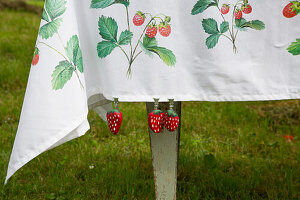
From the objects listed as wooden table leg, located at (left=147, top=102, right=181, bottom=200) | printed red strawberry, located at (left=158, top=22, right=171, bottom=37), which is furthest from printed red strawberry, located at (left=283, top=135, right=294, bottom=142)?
printed red strawberry, located at (left=158, top=22, right=171, bottom=37)

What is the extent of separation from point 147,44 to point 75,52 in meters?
0.20

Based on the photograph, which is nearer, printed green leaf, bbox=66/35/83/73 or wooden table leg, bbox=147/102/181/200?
printed green leaf, bbox=66/35/83/73

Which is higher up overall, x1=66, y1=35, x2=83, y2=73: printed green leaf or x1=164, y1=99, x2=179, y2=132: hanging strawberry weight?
x1=66, y1=35, x2=83, y2=73: printed green leaf

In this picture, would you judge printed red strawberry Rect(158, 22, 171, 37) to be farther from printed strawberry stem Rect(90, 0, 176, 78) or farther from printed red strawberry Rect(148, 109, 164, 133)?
printed red strawberry Rect(148, 109, 164, 133)

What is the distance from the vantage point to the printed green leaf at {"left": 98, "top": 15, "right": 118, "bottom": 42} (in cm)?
98

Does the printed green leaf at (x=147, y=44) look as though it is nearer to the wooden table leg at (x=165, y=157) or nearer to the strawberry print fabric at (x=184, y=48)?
the strawberry print fabric at (x=184, y=48)

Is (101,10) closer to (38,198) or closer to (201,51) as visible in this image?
(201,51)

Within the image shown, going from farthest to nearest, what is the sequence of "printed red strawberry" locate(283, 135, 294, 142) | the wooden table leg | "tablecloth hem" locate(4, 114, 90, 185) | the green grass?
"printed red strawberry" locate(283, 135, 294, 142), the green grass, the wooden table leg, "tablecloth hem" locate(4, 114, 90, 185)

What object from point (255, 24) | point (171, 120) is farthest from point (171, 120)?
point (255, 24)

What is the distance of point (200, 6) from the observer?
0.96m

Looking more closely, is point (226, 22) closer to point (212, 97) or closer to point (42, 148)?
point (212, 97)

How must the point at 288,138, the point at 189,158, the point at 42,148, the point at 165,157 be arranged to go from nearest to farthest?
the point at 42,148 → the point at 165,157 → the point at 189,158 → the point at 288,138

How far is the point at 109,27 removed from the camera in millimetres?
979

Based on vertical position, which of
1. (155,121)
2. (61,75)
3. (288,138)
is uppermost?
(61,75)
